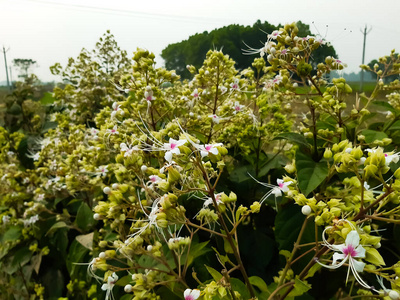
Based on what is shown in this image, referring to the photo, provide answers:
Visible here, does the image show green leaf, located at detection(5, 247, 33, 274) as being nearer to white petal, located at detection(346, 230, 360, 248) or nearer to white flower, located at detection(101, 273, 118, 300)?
white flower, located at detection(101, 273, 118, 300)

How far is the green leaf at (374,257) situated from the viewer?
53cm

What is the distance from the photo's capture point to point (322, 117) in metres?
1.25

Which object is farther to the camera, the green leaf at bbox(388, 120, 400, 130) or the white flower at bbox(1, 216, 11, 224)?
the white flower at bbox(1, 216, 11, 224)

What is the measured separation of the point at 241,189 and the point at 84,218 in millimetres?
852

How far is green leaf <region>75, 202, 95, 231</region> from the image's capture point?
1.65 meters

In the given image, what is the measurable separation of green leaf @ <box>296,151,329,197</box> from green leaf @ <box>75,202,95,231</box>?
1106 millimetres

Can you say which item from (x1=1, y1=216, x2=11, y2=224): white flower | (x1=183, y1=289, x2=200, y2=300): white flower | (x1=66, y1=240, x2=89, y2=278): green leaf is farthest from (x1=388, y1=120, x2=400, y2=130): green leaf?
(x1=1, y1=216, x2=11, y2=224): white flower

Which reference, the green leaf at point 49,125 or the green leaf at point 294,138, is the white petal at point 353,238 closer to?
the green leaf at point 294,138

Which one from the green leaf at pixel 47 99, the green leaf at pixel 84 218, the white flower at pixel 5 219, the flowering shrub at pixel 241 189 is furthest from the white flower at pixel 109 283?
the green leaf at pixel 47 99

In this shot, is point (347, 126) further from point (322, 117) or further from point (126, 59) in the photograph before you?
point (126, 59)

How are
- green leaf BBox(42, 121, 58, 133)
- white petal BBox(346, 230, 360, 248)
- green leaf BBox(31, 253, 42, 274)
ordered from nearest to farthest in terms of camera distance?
white petal BBox(346, 230, 360, 248)
green leaf BBox(31, 253, 42, 274)
green leaf BBox(42, 121, 58, 133)

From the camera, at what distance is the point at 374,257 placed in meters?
0.54

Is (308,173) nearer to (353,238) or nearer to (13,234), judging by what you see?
(353,238)

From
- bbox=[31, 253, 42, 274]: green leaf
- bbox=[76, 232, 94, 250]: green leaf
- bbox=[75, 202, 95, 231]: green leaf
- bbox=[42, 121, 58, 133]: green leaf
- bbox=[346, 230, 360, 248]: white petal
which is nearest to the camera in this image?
bbox=[346, 230, 360, 248]: white petal
